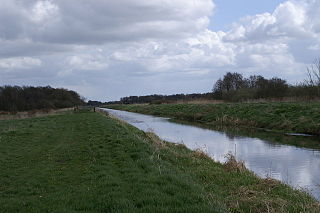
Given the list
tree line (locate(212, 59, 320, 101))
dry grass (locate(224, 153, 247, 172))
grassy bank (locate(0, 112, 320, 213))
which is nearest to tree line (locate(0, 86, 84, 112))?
tree line (locate(212, 59, 320, 101))

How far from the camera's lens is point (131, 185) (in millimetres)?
8570

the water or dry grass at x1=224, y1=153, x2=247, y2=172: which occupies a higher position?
dry grass at x1=224, y1=153, x2=247, y2=172

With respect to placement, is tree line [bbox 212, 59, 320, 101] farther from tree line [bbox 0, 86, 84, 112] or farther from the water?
tree line [bbox 0, 86, 84, 112]

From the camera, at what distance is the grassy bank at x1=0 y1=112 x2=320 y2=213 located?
23.2 ft

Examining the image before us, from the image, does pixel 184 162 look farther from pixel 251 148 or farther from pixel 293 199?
pixel 251 148

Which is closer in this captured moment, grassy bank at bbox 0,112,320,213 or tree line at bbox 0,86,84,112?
grassy bank at bbox 0,112,320,213

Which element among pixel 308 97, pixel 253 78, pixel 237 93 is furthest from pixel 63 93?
pixel 308 97

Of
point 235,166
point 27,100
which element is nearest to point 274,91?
point 235,166

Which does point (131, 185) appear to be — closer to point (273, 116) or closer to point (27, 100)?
point (273, 116)

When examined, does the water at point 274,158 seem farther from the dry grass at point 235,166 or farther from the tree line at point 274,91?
the tree line at point 274,91

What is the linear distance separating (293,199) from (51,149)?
440 inches

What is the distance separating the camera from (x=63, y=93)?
123375mm

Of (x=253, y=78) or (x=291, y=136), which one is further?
(x=253, y=78)

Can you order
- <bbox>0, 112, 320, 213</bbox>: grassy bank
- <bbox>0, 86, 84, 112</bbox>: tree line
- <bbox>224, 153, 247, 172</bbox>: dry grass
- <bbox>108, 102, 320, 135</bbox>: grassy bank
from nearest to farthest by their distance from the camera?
<bbox>0, 112, 320, 213</bbox>: grassy bank
<bbox>224, 153, 247, 172</bbox>: dry grass
<bbox>108, 102, 320, 135</bbox>: grassy bank
<bbox>0, 86, 84, 112</bbox>: tree line
